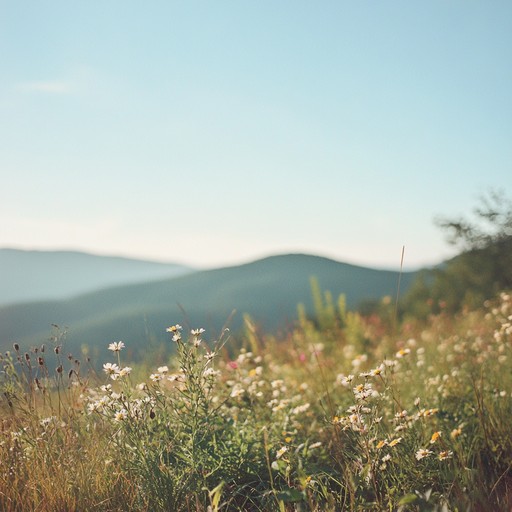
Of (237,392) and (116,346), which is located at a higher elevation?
(116,346)

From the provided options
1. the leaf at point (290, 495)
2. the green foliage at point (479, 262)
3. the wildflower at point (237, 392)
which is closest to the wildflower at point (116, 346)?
the wildflower at point (237, 392)

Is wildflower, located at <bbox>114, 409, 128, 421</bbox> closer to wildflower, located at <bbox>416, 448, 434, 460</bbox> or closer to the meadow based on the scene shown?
the meadow

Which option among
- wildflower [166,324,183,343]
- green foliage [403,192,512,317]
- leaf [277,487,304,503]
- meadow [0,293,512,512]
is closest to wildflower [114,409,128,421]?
meadow [0,293,512,512]

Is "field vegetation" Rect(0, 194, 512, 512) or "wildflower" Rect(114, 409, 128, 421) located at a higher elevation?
"wildflower" Rect(114, 409, 128, 421)

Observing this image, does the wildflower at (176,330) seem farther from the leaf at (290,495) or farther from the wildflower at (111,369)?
the leaf at (290,495)

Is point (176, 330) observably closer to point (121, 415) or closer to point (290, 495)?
point (121, 415)

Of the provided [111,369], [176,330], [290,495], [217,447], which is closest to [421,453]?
[290,495]

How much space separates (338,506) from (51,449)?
4.70ft

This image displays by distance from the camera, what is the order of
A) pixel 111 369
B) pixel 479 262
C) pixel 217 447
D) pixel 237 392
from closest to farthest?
pixel 111 369, pixel 217 447, pixel 237 392, pixel 479 262

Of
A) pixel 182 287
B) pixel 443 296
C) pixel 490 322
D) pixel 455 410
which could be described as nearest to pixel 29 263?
pixel 182 287

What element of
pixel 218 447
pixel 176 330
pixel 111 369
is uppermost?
pixel 176 330

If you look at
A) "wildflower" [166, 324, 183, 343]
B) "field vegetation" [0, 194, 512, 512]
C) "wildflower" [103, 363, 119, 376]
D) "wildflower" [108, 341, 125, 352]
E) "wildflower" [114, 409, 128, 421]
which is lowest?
"field vegetation" [0, 194, 512, 512]

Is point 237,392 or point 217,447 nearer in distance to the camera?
point 217,447

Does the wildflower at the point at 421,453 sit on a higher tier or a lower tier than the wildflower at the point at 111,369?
lower
